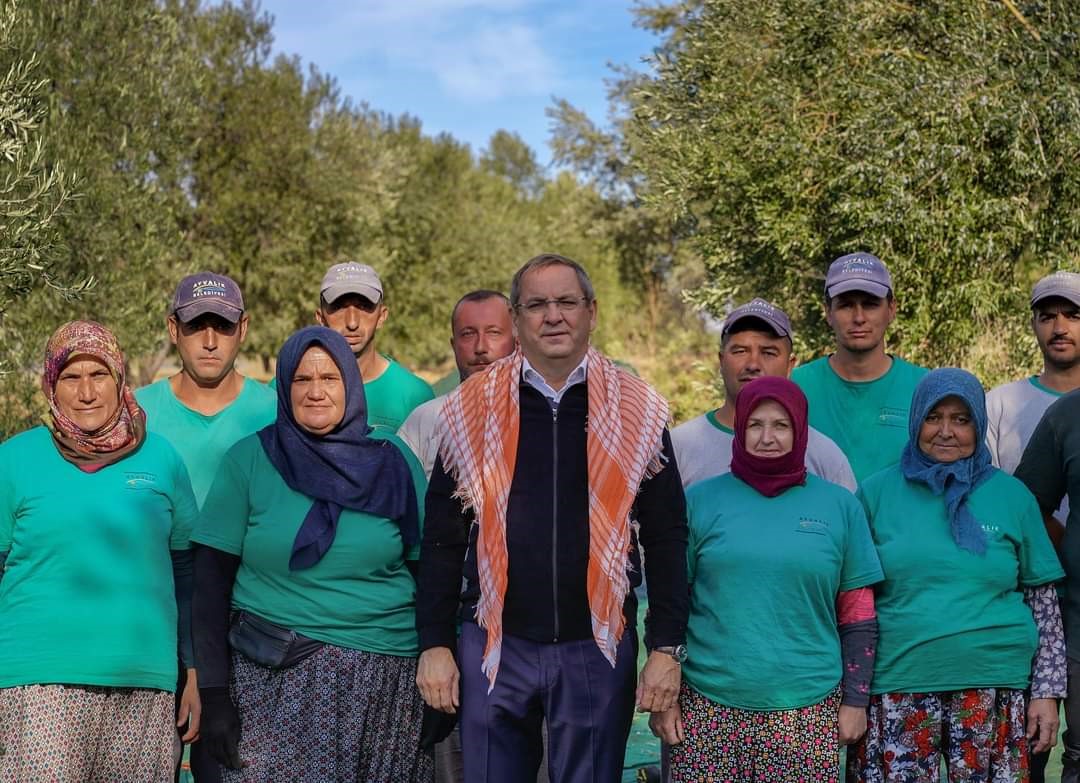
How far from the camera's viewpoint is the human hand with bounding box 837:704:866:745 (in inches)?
141

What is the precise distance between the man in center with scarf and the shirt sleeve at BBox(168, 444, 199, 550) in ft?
2.84

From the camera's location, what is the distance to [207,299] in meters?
4.47

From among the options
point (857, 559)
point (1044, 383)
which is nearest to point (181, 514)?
point (857, 559)

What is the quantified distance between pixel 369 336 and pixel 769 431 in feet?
7.76

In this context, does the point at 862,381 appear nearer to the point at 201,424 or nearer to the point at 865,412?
the point at 865,412

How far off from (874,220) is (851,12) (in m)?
2.40

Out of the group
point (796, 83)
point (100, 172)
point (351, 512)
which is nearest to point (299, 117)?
point (100, 172)

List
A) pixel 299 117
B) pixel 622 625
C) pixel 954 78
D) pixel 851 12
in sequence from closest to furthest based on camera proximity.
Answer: pixel 622 625 → pixel 954 78 → pixel 851 12 → pixel 299 117

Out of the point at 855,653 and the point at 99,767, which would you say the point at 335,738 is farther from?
the point at 855,653

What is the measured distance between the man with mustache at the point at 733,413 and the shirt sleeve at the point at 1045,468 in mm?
681

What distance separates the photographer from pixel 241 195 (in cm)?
2092

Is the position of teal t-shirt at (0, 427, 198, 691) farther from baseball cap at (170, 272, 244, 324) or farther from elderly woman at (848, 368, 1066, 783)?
elderly woman at (848, 368, 1066, 783)

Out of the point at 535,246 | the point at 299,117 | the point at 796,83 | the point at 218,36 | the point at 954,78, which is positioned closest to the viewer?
the point at 954,78

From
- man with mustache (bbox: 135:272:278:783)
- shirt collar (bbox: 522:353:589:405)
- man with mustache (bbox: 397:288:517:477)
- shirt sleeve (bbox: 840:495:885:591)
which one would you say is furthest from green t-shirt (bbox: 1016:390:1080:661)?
man with mustache (bbox: 135:272:278:783)
